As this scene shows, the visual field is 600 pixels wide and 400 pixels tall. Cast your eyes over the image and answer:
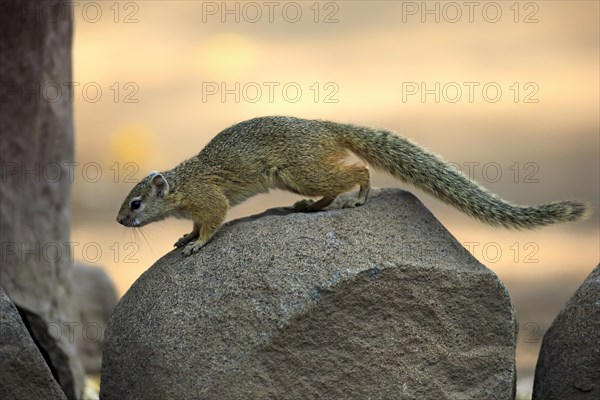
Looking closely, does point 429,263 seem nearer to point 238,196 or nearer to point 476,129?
point 238,196

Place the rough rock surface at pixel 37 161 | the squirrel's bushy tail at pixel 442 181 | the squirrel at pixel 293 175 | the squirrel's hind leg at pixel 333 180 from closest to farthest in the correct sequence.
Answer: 1. the squirrel's bushy tail at pixel 442 181
2. the squirrel at pixel 293 175
3. the squirrel's hind leg at pixel 333 180
4. the rough rock surface at pixel 37 161

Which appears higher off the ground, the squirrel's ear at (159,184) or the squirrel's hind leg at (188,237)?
the squirrel's ear at (159,184)

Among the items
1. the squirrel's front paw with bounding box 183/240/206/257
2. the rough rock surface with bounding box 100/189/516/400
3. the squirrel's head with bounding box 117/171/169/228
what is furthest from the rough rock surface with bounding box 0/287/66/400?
the squirrel's head with bounding box 117/171/169/228

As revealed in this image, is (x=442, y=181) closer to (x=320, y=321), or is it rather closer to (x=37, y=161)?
(x=320, y=321)

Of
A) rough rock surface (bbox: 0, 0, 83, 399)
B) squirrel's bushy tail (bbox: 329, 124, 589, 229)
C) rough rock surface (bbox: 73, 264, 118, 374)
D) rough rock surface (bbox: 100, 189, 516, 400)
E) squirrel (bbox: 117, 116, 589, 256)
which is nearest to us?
rough rock surface (bbox: 100, 189, 516, 400)

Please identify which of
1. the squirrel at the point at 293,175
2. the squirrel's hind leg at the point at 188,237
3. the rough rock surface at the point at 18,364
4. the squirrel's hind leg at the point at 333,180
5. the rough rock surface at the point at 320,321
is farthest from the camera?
the squirrel's hind leg at the point at 188,237

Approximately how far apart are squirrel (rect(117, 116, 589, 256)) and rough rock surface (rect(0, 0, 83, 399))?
2.45 metres

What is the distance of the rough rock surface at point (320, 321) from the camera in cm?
723

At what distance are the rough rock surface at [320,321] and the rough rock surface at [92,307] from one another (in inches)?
197

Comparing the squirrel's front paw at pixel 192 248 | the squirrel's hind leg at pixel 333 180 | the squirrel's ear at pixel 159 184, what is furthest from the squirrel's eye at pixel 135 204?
the squirrel's hind leg at pixel 333 180

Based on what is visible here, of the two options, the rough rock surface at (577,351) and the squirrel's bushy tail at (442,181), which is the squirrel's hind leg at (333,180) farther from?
the rough rock surface at (577,351)

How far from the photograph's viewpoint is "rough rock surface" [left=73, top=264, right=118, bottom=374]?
1277cm

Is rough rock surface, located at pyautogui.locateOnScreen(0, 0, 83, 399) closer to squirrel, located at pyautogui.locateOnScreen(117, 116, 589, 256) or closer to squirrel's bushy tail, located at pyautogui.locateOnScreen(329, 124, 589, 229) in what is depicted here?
squirrel, located at pyautogui.locateOnScreen(117, 116, 589, 256)

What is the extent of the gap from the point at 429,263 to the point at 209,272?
4.36ft
